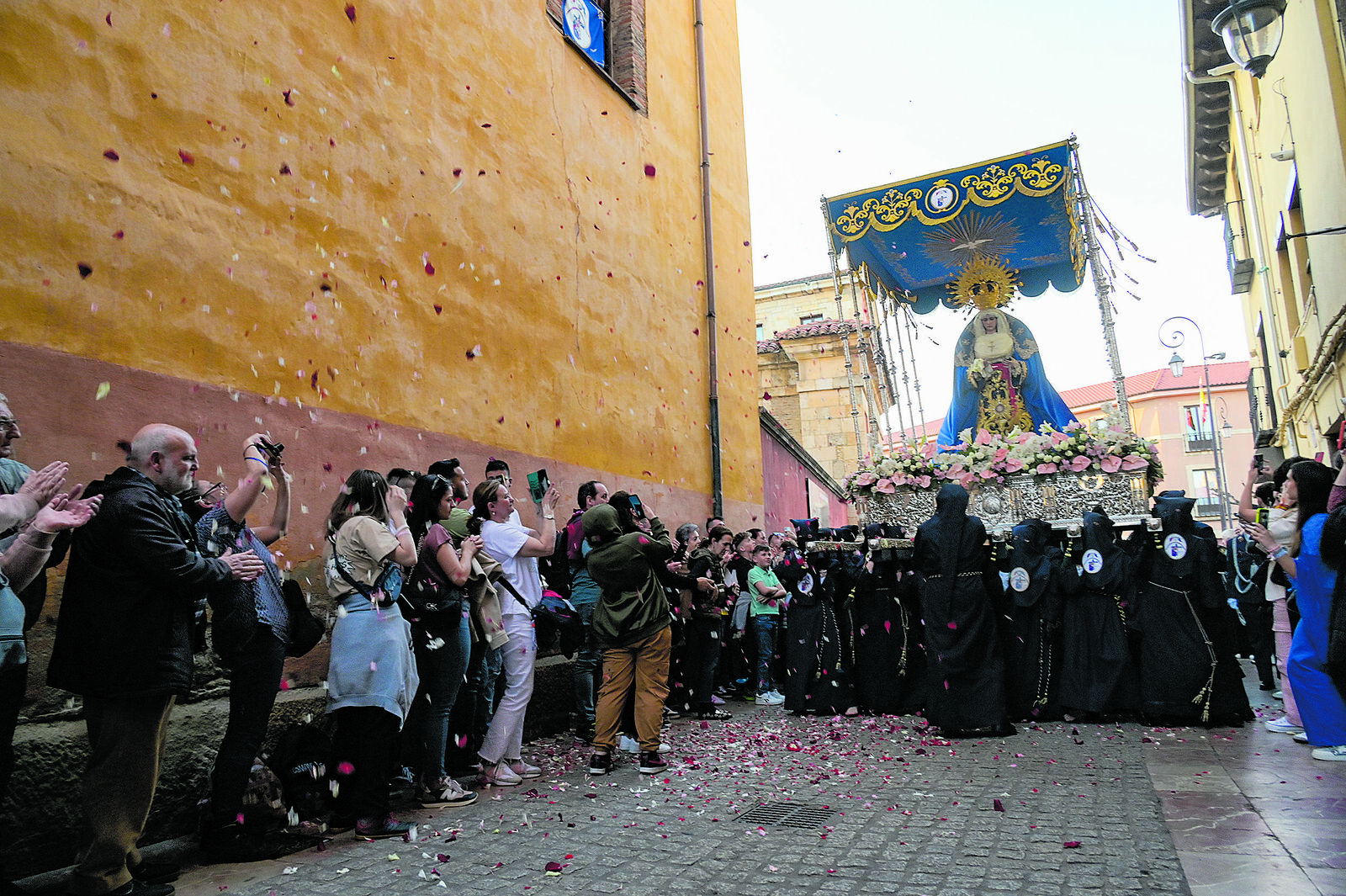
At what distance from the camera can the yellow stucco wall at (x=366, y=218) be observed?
4.56 metres

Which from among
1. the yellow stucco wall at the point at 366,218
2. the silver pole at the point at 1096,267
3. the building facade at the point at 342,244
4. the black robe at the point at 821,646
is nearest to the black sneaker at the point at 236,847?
the building facade at the point at 342,244

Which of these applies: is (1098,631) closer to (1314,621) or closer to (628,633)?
(1314,621)

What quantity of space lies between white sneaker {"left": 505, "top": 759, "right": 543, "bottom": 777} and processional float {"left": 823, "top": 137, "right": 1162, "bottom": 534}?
683 centimetres

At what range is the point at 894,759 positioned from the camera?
614cm

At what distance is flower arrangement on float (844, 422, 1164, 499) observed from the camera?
10672 mm

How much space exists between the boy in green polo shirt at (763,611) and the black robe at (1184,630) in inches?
147

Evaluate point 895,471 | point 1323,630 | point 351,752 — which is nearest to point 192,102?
point 351,752

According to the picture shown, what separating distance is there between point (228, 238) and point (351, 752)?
122 inches

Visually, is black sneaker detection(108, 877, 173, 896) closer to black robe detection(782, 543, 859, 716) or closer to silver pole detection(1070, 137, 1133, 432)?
black robe detection(782, 543, 859, 716)

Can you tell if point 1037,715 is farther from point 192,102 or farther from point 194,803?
point 192,102

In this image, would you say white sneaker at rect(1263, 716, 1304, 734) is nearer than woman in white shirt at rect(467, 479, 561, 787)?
No

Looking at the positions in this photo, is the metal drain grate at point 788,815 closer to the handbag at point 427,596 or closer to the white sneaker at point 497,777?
the white sneaker at point 497,777

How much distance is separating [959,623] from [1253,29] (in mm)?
4766

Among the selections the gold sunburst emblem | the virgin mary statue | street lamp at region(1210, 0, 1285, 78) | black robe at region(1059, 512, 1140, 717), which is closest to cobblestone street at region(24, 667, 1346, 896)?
black robe at region(1059, 512, 1140, 717)
